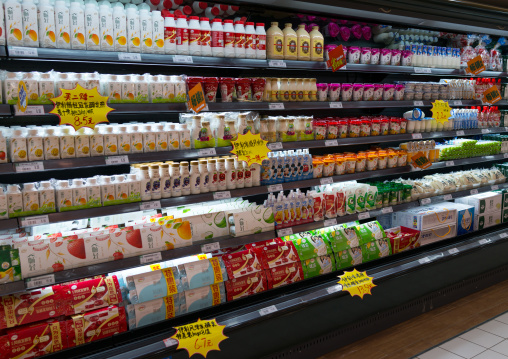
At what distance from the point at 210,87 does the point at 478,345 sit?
104 inches

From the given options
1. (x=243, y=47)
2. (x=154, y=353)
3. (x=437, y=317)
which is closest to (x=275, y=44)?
(x=243, y=47)

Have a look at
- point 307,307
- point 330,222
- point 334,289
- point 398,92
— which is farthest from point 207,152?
point 398,92

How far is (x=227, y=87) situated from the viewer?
9.66 ft

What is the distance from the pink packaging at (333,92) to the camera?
11.5ft

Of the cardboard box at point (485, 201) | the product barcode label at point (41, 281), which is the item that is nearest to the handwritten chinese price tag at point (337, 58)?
the cardboard box at point (485, 201)

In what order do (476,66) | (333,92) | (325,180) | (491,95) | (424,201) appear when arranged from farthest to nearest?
(491,95), (476,66), (424,201), (333,92), (325,180)

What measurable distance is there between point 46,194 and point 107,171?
726mm

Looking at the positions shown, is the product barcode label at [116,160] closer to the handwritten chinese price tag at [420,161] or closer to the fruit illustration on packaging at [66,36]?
the fruit illustration on packaging at [66,36]

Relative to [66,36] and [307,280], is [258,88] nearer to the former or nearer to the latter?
[66,36]

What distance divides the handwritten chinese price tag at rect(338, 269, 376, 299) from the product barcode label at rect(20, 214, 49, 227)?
6.74 feet

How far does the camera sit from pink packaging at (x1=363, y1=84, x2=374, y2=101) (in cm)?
366

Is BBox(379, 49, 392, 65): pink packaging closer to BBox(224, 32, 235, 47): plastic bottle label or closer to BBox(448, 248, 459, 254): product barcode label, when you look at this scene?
BBox(224, 32, 235, 47): plastic bottle label

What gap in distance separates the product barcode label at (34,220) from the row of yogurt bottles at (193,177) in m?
0.55

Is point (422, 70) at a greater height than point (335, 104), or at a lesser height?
greater
